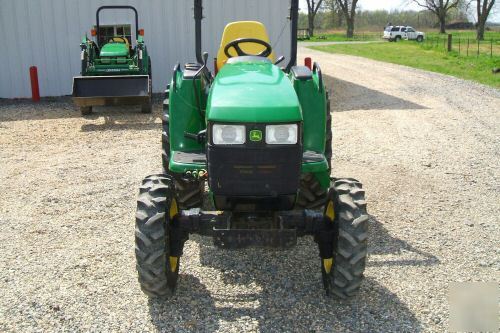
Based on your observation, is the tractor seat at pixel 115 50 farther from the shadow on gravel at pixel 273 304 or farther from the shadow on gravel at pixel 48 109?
the shadow on gravel at pixel 273 304

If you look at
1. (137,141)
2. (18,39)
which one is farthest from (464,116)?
(18,39)

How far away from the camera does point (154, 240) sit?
3.46 metres

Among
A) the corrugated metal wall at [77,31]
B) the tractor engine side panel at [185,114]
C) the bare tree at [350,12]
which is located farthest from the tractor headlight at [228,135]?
the bare tree at [350,12]

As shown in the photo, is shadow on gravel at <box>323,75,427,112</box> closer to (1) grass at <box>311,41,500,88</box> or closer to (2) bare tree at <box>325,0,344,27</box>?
(1) grass at <box>311,41,500,88</box>

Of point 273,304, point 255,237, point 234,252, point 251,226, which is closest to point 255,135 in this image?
point 255,237

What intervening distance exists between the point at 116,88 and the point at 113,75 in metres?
1.00

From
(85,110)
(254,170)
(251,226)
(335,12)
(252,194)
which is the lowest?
(85,110)

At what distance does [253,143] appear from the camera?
325 centimetres

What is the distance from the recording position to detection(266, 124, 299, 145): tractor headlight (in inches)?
128

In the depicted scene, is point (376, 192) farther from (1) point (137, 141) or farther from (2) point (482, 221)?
(1) point (137, 141)

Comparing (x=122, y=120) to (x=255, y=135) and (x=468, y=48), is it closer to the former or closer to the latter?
(x=255, y=135)

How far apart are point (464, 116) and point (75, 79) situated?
7170 mm

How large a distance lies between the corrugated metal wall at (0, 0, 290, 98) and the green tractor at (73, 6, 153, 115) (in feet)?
1.97

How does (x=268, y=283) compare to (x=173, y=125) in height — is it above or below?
below
